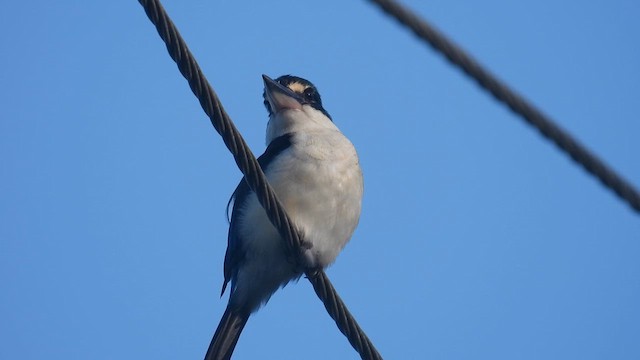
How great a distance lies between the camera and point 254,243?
506cm

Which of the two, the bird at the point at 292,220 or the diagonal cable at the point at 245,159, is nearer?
the diagonal cable at the point at 245,159

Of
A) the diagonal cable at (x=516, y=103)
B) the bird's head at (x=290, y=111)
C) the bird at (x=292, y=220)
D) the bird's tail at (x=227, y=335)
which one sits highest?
the bird's head at (x=290, y=111)

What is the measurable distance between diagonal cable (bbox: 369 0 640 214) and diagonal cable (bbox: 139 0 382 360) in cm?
81

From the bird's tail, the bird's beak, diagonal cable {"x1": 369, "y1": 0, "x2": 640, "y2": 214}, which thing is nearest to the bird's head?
the bird's beak

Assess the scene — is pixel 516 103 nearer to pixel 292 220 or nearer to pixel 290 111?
pixel 292 220

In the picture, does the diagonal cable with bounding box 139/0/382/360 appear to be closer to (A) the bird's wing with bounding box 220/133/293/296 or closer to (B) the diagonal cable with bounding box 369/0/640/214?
(B) the diagonal cable with bounding box 369/0/640/214

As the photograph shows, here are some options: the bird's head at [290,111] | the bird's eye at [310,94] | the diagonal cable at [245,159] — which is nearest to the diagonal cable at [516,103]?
the diagonal cable at [245,159]

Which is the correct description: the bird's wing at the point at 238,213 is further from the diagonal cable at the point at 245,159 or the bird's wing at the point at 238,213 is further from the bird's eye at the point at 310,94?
the diagonal cable at the point at 245,159

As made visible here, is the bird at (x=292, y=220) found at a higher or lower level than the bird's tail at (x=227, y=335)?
higher

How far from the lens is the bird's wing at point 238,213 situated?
17.1 feet

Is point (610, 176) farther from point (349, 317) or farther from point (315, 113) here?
point (315, 113)

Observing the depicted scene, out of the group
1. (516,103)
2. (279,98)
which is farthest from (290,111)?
(516,103)

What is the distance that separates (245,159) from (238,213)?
6.56 feet

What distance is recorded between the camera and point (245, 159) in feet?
11.0
